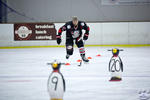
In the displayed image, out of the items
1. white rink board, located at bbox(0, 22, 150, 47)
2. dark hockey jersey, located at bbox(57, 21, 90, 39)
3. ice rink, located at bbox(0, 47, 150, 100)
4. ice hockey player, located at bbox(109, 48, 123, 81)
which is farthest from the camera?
white rink board, located at bbox(0, 22, 150, 47)

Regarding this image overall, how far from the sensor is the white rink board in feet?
50.3

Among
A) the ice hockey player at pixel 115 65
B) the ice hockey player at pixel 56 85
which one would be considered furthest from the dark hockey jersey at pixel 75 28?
the ice hockey player at pixel 56 85

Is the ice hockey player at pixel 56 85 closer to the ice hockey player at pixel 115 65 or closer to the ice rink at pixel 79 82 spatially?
the ice rink at pixel 79 82

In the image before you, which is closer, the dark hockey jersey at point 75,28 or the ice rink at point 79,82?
the ice rink at point 79,82

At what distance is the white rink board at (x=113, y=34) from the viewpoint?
15.3 meters

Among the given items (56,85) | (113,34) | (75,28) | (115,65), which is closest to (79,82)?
(115,65)

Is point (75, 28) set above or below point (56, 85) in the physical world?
above

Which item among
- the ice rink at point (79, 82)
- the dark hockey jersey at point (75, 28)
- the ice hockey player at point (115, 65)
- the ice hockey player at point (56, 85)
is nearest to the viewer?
the ice hockey player at point (56, 85)

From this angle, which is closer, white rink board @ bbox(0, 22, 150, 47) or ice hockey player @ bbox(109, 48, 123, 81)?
ice hockey player @ bbox(109, 48, 123, 81)

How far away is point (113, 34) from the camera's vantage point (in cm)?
1543

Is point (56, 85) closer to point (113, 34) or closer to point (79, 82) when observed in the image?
point (79, 82)

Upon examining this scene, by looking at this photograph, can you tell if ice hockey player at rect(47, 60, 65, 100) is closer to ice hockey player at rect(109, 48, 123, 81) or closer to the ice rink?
the ice rink

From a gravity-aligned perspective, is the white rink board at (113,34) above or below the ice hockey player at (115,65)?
above

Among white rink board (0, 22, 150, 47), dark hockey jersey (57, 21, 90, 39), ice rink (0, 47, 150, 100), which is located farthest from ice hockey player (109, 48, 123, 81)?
white rink board (0, 22, 150, 47)
